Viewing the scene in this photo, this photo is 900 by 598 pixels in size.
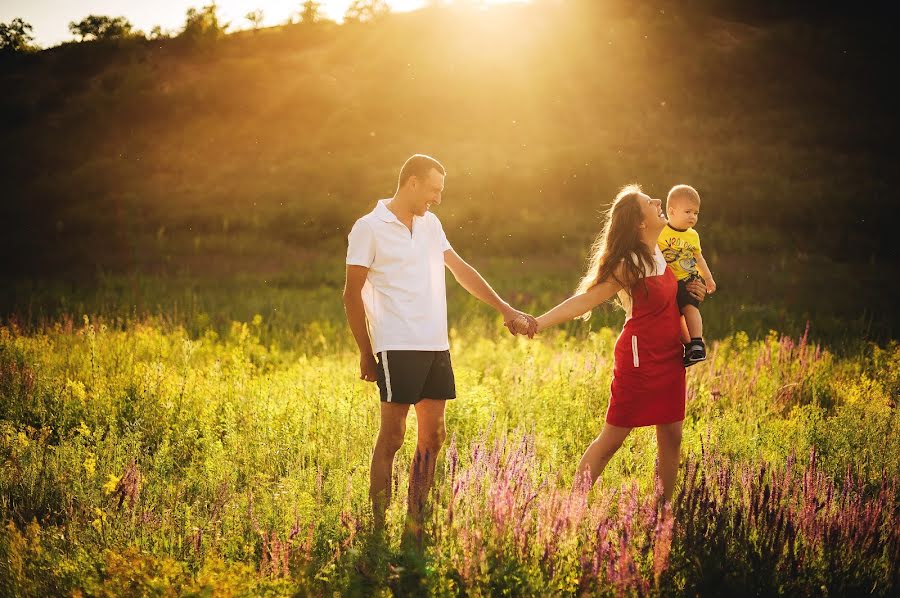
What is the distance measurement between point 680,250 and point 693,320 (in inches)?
19.8

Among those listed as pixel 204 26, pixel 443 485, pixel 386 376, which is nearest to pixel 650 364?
pixel 443 485

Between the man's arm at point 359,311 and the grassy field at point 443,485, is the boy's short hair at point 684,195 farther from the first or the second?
the man's arm at point 359,311

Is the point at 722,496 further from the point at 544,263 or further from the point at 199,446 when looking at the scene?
the point at 544,263

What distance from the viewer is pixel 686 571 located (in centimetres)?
329

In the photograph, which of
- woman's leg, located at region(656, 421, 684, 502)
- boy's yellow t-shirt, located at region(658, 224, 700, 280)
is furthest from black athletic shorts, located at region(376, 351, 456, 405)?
boy's yellow t-shirt, located at region(658, 224, 700, 280)

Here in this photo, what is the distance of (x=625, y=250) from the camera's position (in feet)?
13.4

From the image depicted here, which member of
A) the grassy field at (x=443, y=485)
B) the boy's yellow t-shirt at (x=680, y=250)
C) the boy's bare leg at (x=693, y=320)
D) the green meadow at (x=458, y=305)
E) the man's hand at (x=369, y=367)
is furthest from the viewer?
the boy's yellow t-shirt at (x=680, y=250)

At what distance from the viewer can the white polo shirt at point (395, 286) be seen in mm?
3768

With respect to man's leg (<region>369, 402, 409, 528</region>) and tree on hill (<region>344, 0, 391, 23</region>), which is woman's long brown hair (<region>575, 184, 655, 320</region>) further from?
tree on hill (<region>344, 0, 391, 23</region>)

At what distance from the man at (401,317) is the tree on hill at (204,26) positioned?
189 feet

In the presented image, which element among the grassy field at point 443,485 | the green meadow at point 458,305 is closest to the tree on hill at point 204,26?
the green meadow at point 458,305

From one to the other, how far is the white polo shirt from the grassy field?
657 mm

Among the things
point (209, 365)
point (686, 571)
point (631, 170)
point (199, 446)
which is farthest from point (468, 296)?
point (631, 170)

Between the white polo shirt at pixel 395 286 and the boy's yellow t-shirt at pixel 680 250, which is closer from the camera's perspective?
the white polo shirt at pixel 395 286
